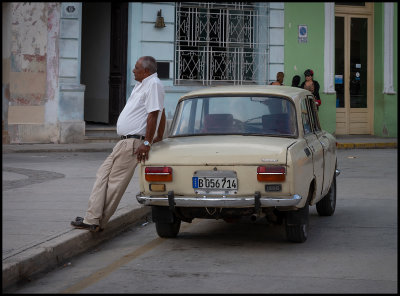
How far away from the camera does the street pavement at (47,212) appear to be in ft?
22.0

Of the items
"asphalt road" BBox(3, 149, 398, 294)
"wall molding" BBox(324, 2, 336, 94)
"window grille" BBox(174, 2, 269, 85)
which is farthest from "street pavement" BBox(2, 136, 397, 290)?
"wall molding" BBox(324, 2, 336, 94)

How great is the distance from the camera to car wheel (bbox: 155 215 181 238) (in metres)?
8.17

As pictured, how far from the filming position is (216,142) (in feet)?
25.7

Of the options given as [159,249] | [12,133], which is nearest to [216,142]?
[159,249]

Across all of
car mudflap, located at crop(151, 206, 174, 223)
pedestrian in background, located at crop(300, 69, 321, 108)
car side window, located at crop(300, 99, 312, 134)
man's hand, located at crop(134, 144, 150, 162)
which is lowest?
car mudflap, located at crop(151, 206, 174, 223)

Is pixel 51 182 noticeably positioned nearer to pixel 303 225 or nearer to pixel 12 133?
pixel 303 225

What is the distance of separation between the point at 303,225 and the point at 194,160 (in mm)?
1256

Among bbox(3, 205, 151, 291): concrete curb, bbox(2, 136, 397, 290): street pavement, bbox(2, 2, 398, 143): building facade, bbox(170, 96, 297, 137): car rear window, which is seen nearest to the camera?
bbox(3, 205, 151, 291): concrete curb

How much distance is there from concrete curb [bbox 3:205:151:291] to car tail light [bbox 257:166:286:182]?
1.78m

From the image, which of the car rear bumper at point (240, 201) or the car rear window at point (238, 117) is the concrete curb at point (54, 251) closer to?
the car rear bumper at point (240, 201)

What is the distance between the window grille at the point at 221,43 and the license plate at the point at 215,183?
15298 mm

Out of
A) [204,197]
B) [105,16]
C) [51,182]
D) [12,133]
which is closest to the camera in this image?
[204,197]

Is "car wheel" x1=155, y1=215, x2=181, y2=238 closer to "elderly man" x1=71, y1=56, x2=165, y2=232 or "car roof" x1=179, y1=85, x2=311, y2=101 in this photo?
"elderly man" x1=71, y1=56, x2=165, y2=232

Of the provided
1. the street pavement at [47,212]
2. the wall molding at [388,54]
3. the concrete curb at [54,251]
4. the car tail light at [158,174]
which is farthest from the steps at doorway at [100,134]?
the car tail light at [158,174]
